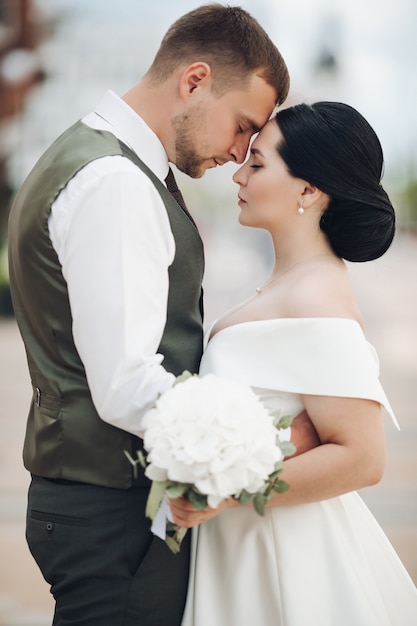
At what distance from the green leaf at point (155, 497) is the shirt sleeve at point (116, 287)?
0.67 ft

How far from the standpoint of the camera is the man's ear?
2.35 m

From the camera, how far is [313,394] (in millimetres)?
2164

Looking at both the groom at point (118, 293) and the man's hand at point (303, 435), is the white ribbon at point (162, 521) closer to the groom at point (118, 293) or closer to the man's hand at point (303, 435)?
the groom at point (118, 293)

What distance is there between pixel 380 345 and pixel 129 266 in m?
12.0

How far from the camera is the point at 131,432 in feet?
6.64

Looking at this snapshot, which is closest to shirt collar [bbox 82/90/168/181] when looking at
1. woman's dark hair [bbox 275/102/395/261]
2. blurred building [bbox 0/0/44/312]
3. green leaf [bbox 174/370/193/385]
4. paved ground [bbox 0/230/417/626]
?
woman's dark hair [bbox 275/102/395/261]

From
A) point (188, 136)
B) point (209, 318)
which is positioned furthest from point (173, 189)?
point (209, 318)

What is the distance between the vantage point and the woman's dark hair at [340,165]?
7.84 ft

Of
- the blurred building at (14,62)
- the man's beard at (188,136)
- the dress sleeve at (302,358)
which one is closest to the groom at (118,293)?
the man's beard at (188,136)

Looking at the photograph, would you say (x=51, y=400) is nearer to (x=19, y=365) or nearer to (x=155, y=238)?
(x=155, y=238)

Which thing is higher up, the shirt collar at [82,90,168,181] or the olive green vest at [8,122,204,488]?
the shirt collar at [82,90,168,181]

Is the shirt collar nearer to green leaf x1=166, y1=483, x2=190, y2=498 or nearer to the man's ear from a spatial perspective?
the man's ear

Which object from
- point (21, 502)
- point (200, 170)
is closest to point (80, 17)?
point (21, 502)

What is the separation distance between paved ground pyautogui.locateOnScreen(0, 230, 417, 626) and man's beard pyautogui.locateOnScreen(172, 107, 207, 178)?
1.03 m
